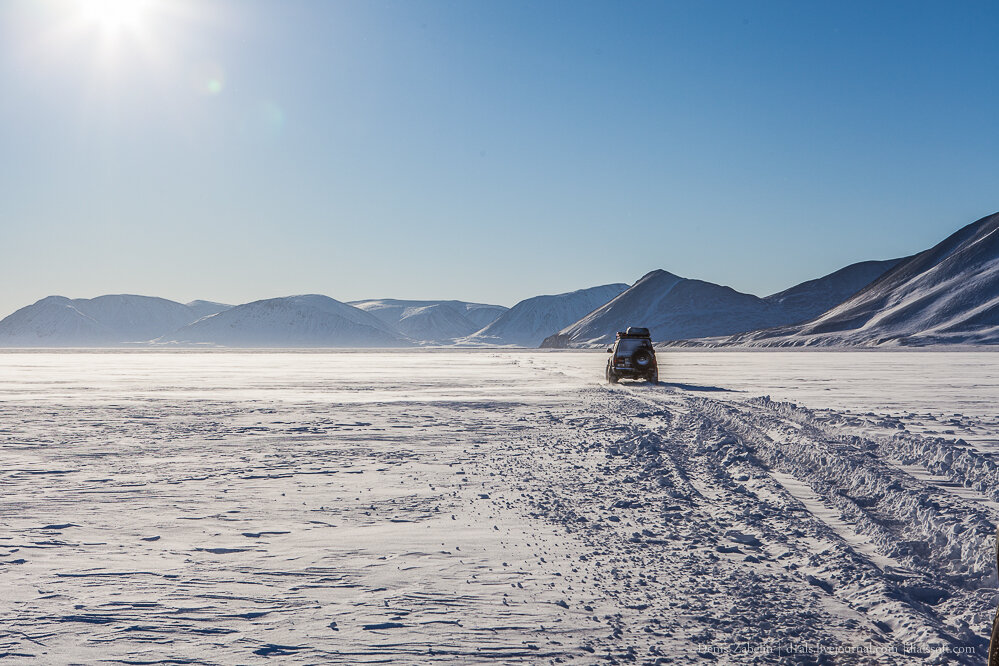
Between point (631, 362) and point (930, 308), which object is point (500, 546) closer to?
point (631, 362)

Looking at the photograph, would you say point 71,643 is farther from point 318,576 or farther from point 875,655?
point 875,655

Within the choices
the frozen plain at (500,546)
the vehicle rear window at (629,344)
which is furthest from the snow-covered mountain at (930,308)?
the frozen plain at (500,546)

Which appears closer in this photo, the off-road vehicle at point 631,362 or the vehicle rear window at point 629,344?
the off-road vehicle at point 631,362

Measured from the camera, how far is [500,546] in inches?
270

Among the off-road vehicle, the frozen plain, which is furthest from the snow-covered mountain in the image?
the frozen plain

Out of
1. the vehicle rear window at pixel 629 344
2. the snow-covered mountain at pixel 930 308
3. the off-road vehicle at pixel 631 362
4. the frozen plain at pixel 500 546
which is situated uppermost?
the snow-covered mountain at pixel 930 308

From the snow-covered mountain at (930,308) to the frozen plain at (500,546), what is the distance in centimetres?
13882

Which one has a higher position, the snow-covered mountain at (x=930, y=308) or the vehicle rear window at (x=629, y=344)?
the snow-covered mountain at (x=930, y=308)

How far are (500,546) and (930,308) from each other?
586ft

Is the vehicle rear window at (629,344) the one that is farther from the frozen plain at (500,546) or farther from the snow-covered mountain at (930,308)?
the snow-covered mountain at (930,308)

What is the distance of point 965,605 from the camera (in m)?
5.17

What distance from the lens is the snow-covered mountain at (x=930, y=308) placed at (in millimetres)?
142250

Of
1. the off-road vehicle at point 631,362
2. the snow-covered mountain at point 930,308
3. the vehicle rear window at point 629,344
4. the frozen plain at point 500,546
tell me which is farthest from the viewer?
the snow-covered mountain at point 930,308

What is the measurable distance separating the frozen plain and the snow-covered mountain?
13882 centimetres
